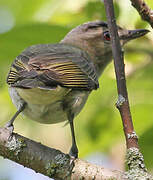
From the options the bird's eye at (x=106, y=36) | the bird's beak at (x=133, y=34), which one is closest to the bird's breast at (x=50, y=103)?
the bird's beak at (x=133, y=34)

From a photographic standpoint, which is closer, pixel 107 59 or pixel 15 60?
pixel 15 60

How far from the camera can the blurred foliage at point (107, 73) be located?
396 cm

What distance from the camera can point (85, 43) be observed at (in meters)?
6.26

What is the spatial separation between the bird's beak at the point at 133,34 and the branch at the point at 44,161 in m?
1.83

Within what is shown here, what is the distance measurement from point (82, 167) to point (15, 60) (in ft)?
4.49

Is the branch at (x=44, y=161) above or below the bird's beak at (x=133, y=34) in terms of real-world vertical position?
below

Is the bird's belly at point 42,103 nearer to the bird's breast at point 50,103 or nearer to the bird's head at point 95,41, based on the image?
the bird's breast at point 50,103

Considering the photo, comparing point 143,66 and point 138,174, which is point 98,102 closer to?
point 143,66

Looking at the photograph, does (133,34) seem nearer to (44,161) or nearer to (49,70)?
(49,70)

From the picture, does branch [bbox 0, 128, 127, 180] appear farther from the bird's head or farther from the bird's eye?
the bird's eye

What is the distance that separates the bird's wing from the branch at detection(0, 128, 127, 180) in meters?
0.45

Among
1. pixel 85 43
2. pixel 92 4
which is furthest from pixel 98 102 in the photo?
pixel 85 43

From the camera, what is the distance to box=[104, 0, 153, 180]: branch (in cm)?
274

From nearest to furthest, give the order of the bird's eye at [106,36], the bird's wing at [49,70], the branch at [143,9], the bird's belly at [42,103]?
the branch at [143,9] → the bird's wing at [49,70] → the bird's belly at [42,103] → the bird's eye at [106,36]
